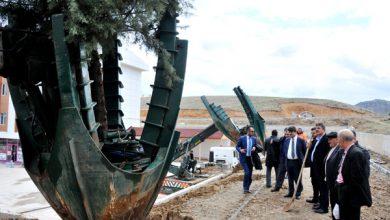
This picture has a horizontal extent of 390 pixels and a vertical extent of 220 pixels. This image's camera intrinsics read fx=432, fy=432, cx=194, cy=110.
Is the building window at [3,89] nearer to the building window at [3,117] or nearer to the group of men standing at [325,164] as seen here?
the building window at [3,117]

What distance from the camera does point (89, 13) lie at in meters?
5.33

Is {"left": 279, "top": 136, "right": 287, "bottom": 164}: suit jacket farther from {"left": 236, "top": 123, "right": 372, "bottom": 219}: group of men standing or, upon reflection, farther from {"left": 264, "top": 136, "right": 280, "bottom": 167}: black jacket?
{"left": 264, "top": 136, "right": 280, "bottom": 167}: black jacket

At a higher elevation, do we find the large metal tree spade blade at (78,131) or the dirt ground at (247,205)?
the large metal tree spade blade at (78,131)

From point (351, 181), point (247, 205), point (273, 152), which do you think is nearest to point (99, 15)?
point (351, 181)

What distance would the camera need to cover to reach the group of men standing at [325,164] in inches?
223

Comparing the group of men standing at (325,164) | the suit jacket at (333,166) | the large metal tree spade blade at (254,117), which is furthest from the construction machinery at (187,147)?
the suit jacket at (333,166)

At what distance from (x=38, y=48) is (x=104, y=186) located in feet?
7.23

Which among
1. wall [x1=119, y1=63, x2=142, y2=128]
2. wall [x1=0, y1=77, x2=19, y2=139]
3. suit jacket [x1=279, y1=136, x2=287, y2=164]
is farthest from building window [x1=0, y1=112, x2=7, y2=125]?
suit jacket [x1=279, y1=136, x2=287, y2=164]

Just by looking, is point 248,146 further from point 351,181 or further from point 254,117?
point 254,117

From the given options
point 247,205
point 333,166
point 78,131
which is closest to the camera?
point 78,131

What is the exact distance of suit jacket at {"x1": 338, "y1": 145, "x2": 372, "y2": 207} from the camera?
Result: 5.61 meters

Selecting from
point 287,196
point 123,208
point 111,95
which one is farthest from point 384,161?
point 123,208

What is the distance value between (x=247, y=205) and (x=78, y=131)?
Answer: 5169mm

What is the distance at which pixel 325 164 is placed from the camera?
753 centimetres
